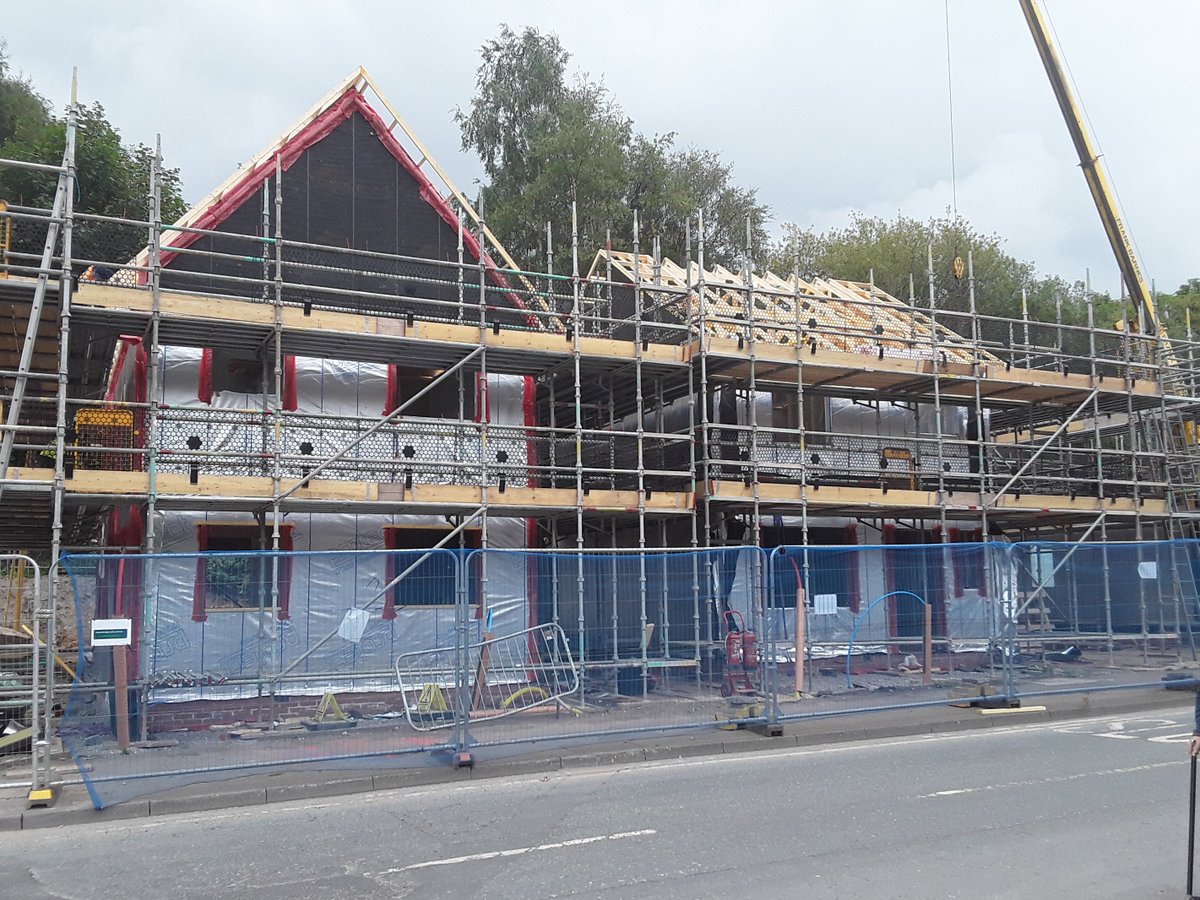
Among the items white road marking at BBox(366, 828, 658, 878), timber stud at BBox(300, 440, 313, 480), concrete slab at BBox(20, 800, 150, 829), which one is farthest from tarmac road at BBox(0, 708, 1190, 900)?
timber stud at BBox(300, 440, 313, 480)

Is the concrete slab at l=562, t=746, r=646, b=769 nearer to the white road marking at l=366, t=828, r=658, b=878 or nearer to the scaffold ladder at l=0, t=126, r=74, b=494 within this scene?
the white road marking at l=366, t=828, r=658, b=878

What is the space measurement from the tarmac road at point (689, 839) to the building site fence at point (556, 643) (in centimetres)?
136

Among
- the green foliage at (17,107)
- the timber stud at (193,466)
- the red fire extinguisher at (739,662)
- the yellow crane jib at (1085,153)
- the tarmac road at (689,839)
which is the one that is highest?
the green foliage at (17,107)

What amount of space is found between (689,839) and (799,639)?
623cm

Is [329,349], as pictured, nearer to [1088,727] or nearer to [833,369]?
[833,369]

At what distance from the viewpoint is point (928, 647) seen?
1558 centimetres

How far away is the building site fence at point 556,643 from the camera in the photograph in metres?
11.4

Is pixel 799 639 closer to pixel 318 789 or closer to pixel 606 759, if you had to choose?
pixel 606 759

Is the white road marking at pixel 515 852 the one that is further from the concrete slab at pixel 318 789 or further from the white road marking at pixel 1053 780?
the concrete slab at pixel 318 789

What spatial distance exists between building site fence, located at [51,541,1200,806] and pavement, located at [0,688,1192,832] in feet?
0.67

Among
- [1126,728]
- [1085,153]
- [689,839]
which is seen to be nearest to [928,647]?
[1126,728]

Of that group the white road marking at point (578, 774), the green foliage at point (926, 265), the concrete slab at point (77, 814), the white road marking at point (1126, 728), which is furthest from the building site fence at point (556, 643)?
the green foliage at point (926, 265)

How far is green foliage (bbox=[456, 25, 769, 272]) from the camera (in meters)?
40.2

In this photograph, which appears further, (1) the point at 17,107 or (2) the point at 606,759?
(1) the point at 17,107
